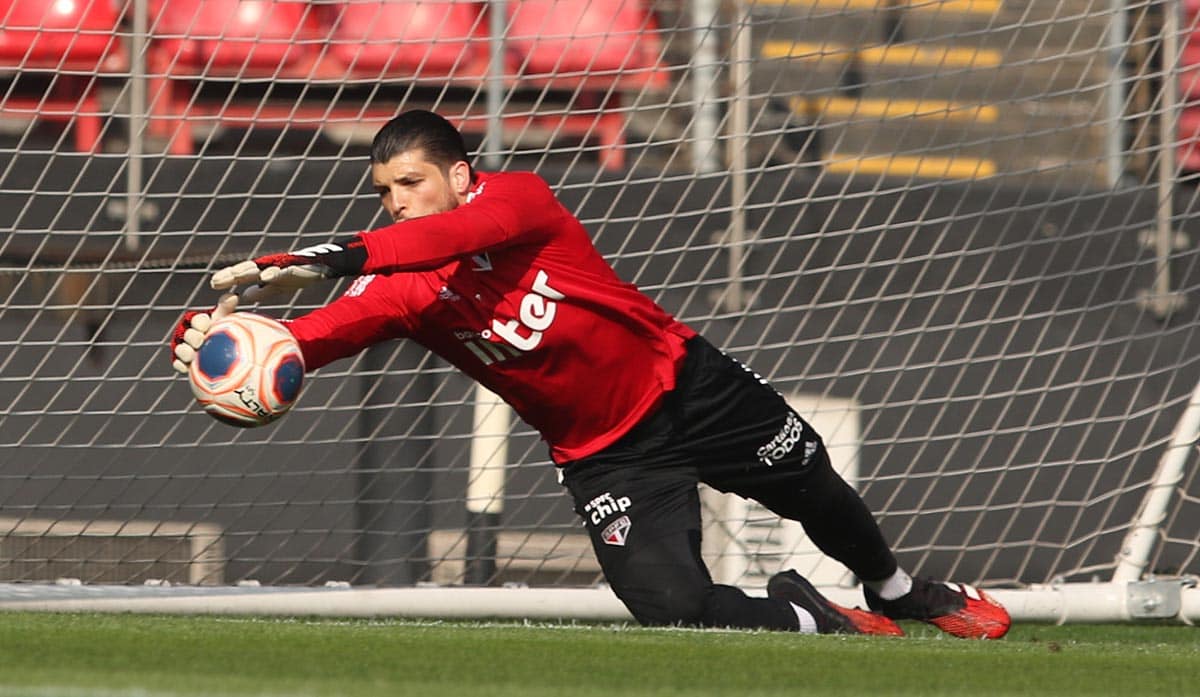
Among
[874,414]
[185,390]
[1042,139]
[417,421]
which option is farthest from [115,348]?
[1042,139]

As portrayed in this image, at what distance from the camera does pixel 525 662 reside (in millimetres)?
2932

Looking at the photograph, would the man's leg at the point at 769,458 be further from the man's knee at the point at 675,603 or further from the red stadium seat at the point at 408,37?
the red stadium seat at the point at 408,37

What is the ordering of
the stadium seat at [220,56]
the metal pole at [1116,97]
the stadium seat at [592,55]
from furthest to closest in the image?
the stadium seat at [592,55] → the stadium seat at [220,56] → the metal pole at [1116,97]

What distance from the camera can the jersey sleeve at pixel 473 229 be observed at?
3.25 metres

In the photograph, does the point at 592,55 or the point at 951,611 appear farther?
the point at 592,55

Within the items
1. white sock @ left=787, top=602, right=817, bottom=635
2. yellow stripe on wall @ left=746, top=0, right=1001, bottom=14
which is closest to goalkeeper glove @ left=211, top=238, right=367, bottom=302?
white sock @ left=787, top=602, right=817, bottom=635

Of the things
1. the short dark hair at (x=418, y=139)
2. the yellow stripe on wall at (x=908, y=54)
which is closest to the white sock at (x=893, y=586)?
the short dark hair at (x=418, y=139)

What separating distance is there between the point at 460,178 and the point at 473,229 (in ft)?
1.31

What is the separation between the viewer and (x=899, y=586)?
4254mm

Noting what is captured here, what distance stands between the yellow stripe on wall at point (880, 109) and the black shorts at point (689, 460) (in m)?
2.25

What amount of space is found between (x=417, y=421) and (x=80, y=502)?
1.20 metres

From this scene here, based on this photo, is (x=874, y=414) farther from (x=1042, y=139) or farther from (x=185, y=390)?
(x=185, y=390)

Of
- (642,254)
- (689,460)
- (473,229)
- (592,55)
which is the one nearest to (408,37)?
(592,55)

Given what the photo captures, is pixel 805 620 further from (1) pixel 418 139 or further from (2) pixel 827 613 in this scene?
(1) pixel 418 139
